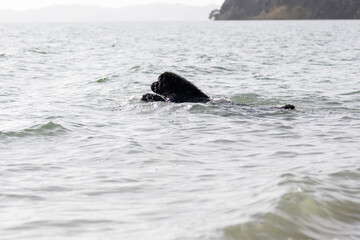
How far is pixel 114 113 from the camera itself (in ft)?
37.0

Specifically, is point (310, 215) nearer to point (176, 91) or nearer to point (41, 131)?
point (41, 131)

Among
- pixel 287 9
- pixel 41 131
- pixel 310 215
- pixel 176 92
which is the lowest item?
pixel 287 9

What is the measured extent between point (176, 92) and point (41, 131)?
3.91m

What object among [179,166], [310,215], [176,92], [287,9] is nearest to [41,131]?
[179,166]

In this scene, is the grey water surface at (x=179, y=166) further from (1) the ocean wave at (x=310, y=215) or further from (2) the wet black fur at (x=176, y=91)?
(2) the wet black fur at (x=176, y=91)

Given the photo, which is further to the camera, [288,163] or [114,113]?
[114,113]

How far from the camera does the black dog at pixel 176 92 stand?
39.9ft

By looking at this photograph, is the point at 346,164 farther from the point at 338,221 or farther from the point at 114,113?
the point at 114,113

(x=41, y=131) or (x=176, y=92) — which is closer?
(x=41, y=131)

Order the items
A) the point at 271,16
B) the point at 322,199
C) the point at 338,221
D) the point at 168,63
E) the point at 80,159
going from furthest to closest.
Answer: the point at 271,16
the point at 168,63
the point at 80,159
the point at 322,199
the point at 338,221

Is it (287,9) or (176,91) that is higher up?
(176,91)

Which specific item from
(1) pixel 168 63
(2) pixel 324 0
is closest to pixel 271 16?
(2) pixel 324 0

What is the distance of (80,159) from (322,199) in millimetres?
3183

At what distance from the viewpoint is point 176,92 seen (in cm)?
1229
